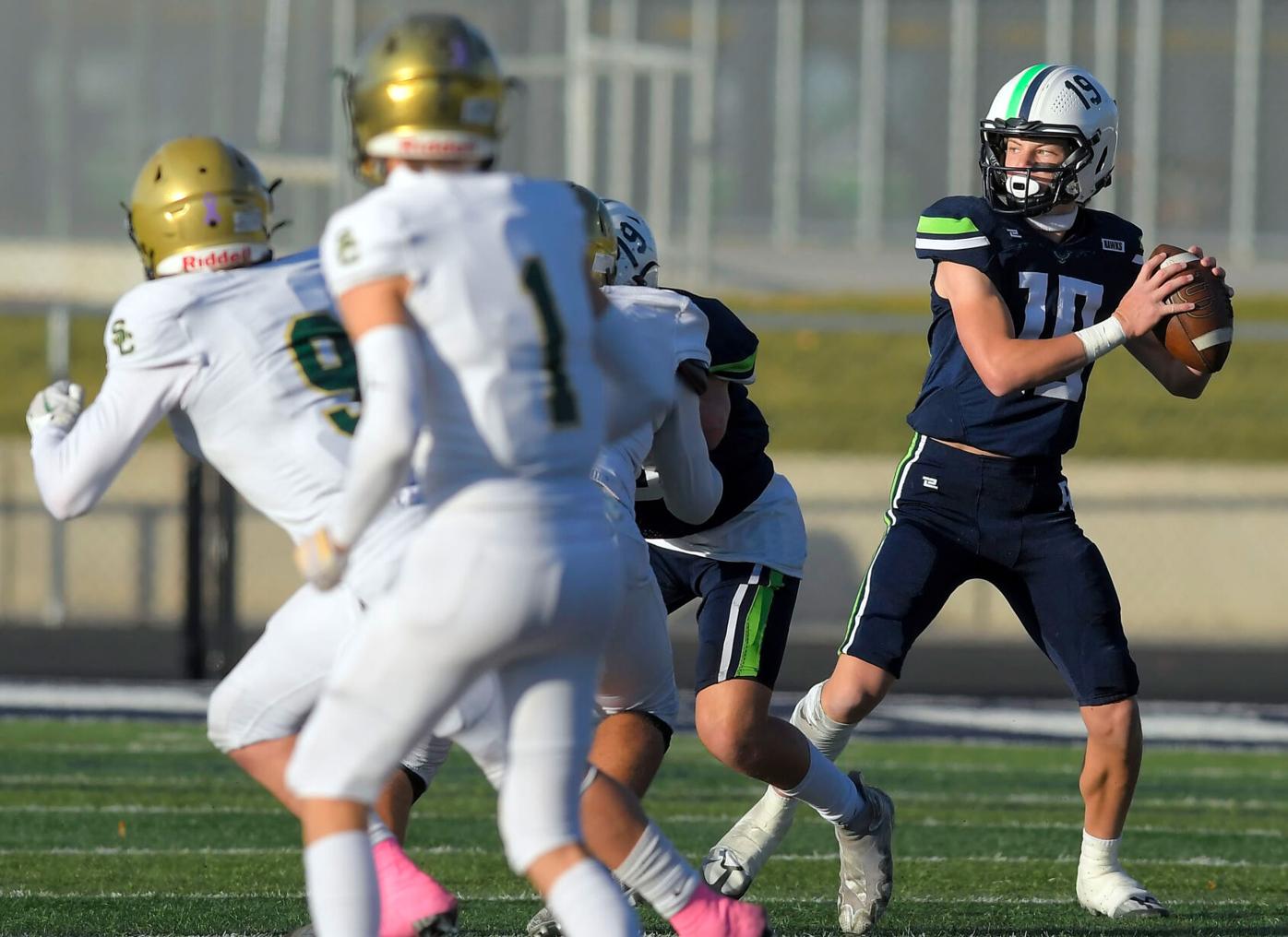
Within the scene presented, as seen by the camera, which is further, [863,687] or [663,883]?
[863,687]

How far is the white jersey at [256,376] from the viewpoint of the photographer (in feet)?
11.7

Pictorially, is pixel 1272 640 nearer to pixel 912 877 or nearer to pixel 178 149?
pixel 912 877

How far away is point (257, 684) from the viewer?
3.56 meters

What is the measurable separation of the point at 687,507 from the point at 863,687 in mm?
1003

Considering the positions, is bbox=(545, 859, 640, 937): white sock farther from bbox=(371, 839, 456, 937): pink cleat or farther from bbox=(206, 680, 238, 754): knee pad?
bbox=(206, 680, 238, 754): knee pad

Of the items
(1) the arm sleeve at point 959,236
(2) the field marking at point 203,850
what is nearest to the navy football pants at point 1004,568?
(1) the arm sleeve at point 959,236

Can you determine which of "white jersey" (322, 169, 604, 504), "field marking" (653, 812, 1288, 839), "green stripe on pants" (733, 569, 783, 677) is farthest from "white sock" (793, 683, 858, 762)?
"white jersey" (322, 169, 604, 504)

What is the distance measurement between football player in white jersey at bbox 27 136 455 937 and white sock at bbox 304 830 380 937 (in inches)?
12.9

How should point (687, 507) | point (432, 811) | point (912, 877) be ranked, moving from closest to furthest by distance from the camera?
point (687, 507) → point (912, 877) → point (432, 811)

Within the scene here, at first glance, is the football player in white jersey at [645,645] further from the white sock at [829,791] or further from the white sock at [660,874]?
the white sock at [829,791]

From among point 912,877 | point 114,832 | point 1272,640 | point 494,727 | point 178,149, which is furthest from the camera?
point 1272,640

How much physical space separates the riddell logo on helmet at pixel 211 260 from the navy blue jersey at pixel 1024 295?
73.0 inches

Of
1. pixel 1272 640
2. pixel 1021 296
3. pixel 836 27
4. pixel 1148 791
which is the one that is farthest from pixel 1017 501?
pixel 836 27

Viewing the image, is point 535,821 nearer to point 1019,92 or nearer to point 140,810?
point 1019,92
